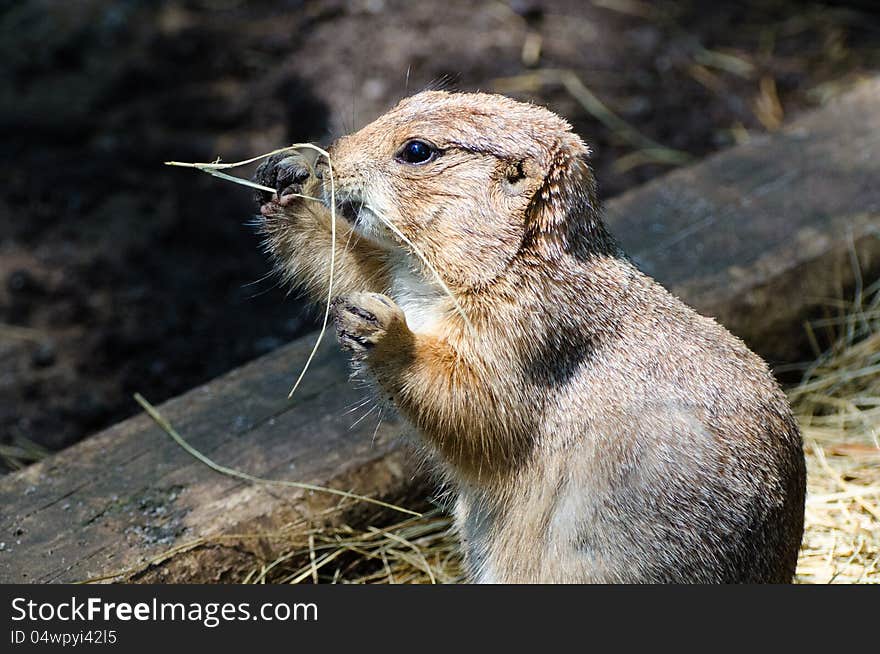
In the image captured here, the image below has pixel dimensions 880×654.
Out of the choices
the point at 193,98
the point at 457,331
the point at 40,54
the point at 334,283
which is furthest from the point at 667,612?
the point at 40,54

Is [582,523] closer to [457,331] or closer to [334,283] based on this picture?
[457,331]

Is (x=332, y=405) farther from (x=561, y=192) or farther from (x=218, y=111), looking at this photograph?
(x=218, y=111)

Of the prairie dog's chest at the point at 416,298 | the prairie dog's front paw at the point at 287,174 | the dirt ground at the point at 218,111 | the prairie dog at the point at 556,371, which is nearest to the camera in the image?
the prairie dog at the point at 556,371

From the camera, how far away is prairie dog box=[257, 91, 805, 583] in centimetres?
298

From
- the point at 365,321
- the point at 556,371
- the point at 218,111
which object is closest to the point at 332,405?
the point at 365,321

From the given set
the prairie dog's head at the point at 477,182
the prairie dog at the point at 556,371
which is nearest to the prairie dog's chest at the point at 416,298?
the prairie dog at the point at 556,371

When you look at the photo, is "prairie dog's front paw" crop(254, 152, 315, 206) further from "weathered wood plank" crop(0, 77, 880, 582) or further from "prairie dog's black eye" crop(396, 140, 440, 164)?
"weathered wood plank" crop(0, 77, 880, 582)

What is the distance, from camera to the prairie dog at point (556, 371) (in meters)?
2.98

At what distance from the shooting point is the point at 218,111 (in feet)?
21.6

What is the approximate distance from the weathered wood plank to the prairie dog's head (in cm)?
102

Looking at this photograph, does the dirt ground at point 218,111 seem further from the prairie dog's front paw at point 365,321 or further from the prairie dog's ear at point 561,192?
the prairie dog's ear at point 561,192

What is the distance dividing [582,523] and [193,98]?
4563mm

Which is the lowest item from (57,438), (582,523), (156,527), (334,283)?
(57,438)

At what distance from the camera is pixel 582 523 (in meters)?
3.01
